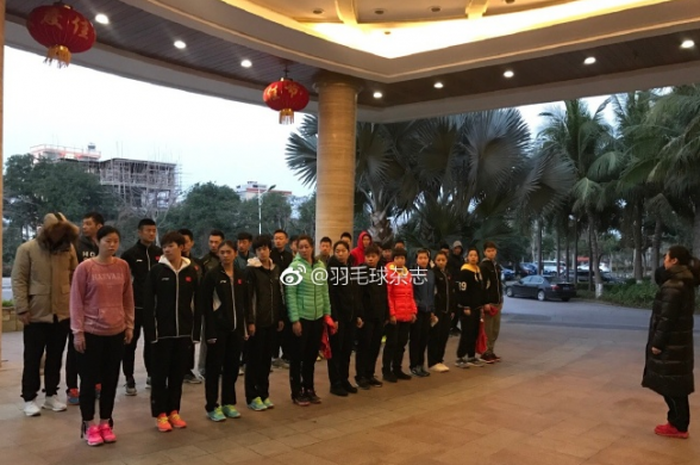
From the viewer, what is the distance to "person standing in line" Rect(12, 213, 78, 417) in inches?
178

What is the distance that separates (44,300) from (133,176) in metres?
4.96

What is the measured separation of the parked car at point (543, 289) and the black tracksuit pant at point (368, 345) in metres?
16.5

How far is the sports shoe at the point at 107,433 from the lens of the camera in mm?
3928

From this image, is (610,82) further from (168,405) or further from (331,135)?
(168,405)

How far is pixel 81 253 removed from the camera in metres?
5.08

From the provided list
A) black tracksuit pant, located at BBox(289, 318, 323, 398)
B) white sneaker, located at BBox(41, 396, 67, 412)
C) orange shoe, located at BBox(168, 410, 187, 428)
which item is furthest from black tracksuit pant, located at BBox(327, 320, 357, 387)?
white sneaker, located at BBox(41, 396, 67, 412)

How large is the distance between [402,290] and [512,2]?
14.1ft

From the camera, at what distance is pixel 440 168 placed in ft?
36.0

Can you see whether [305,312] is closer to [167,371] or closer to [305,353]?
[305,353]

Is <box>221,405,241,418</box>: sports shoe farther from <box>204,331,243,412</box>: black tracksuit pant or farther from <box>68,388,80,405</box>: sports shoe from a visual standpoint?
<box>68,388,80,405</box>: sports shoe

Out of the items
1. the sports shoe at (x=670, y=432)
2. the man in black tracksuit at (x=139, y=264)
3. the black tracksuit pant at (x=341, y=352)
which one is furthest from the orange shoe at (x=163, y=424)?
the sports shoe at (x=670, y=432)

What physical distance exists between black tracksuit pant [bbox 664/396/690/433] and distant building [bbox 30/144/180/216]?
7.65 metres

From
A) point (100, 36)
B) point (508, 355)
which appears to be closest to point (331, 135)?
point (100, 36)

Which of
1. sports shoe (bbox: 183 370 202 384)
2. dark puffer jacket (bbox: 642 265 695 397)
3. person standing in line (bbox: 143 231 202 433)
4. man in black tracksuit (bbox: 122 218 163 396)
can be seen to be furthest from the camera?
sports shoe (bbox: 183 370 202 384)
